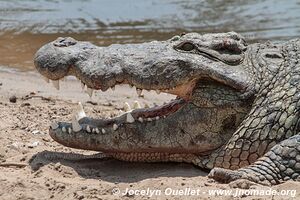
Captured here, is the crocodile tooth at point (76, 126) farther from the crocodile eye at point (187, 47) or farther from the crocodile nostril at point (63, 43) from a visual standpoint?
the crocodile eye at point (187, 47)

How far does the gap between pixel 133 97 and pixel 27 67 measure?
5.61 feet

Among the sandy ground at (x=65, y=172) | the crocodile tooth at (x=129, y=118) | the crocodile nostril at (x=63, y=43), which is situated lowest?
the sandy ground at (x=65, y=172)

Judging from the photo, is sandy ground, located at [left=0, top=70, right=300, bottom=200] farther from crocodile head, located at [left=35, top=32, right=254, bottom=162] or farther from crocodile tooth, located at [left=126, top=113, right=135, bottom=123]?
crocodile tooth, located at [left=126, top=113, right=135, bottom=123]

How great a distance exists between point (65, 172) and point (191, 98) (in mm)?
1069

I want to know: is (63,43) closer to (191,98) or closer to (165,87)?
(165,87)

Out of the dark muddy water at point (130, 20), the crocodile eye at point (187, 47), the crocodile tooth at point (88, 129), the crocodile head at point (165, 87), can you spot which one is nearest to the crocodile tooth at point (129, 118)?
the crocodile head at point (165, 87)

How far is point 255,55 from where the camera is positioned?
17.7ft

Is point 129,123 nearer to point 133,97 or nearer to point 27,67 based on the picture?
point 133,97

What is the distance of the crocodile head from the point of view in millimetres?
5125

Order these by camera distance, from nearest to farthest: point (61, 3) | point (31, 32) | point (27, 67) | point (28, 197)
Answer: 1. point (28, 197)
2. point (27, 67)
3. point (31, 32)
4. point (61, 3)

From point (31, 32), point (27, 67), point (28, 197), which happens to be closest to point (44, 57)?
point (28, 197)

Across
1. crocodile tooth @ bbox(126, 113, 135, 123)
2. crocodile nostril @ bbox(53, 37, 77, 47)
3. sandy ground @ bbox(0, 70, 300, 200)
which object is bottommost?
sandy ground @ bbox(0, 70, 300, 200)

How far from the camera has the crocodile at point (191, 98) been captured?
5.09 m

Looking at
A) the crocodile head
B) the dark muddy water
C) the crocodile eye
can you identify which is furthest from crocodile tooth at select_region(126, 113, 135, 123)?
the dark muddy water
